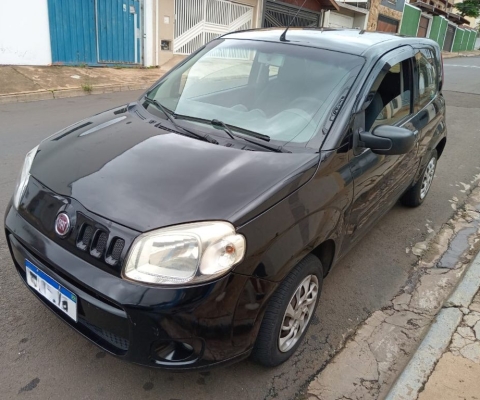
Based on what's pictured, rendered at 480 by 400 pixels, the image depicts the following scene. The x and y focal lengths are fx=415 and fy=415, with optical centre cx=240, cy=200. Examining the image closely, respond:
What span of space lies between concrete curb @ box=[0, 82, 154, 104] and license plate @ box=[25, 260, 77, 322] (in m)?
7.46

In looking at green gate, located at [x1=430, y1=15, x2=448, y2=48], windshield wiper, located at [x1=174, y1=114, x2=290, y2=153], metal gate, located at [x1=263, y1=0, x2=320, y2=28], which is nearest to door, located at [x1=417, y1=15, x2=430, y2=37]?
green gate, located at [x1=430, y1=15, x2=448, y2=48]

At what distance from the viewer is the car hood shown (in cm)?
181

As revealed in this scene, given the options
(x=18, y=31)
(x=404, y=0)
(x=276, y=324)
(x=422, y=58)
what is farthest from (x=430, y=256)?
(x=404, y=0)

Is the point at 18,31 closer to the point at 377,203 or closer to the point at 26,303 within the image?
the point at 26,303

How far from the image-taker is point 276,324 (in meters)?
2.02

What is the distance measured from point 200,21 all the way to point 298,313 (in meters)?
13.8

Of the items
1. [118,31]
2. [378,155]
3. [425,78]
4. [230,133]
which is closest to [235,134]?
[230,133]

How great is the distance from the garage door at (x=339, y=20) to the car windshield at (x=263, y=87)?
Result: 20.9m

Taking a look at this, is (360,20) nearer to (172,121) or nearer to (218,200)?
(172,121)

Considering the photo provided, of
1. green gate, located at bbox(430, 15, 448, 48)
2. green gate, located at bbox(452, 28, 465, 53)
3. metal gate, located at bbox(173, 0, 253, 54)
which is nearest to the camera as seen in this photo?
metal gate, located at bbox(173, 0, 253, 54)

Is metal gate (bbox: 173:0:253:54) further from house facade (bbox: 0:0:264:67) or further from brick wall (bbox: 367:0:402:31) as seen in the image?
brick wall (bbox: 367:0:402:31)

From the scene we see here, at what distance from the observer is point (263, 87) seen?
279cm

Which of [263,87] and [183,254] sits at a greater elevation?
[263,87]

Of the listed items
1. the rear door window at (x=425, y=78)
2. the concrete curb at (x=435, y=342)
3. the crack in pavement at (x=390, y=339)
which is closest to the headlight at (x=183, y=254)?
the crack in pavement at (x=390, y=339)
